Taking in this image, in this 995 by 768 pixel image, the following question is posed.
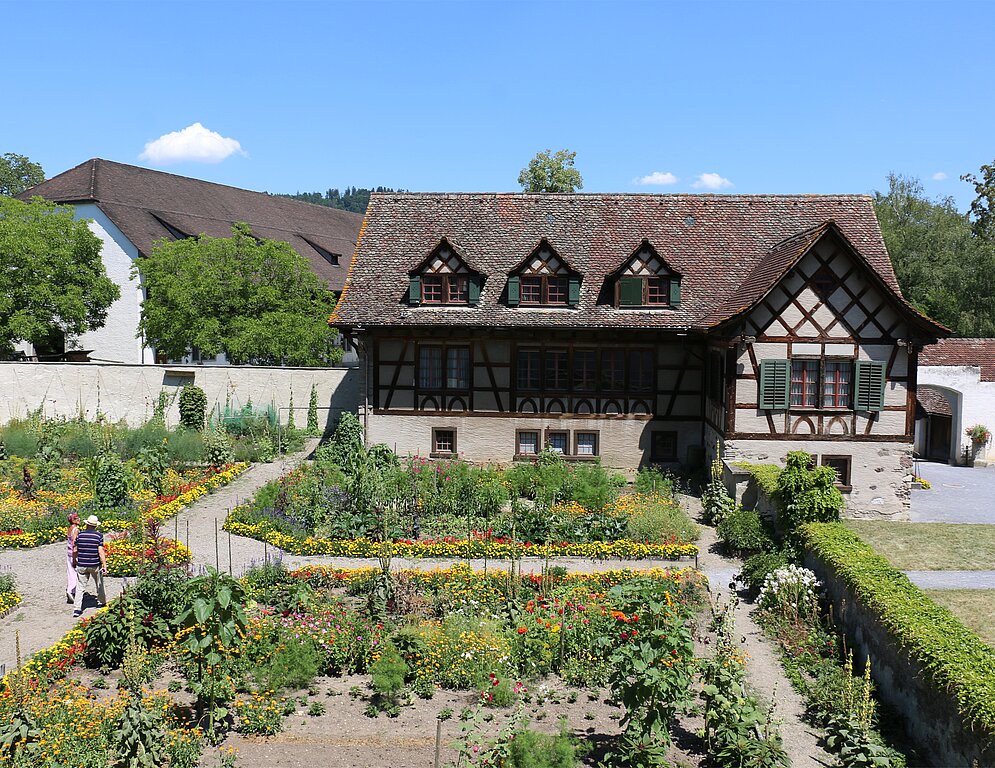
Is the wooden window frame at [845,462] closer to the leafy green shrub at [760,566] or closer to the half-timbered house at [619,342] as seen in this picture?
the half-timbered house at [619,342]

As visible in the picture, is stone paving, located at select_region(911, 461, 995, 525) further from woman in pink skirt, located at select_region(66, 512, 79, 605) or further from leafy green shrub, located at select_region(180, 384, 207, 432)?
leafy green shrub, located at select_region(180, 384, 207, 432)

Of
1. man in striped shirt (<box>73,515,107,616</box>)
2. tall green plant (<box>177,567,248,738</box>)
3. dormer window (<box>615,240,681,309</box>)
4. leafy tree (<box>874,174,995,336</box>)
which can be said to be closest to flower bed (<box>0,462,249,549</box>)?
man in striped shirt (<box>73,515,107,616</box>)

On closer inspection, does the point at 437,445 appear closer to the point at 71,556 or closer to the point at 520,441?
the point at 520,441

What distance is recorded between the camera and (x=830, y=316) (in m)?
22.2

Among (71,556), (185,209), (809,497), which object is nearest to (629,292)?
(809,497)

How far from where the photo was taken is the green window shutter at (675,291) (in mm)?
25203

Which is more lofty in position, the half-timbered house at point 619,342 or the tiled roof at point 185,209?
the tiled roof at point 185,209

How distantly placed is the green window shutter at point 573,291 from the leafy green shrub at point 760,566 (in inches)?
435

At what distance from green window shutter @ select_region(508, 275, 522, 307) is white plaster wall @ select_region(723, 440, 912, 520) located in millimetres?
7757

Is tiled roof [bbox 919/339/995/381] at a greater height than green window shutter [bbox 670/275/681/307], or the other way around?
green window shutter [bbox 670/275/681/307]

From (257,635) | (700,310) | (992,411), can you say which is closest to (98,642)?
(257,635)

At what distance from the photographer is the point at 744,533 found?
60.2 feet

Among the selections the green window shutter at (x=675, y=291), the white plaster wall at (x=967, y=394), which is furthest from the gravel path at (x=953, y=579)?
the white plaster wall at (x=967, y=394)

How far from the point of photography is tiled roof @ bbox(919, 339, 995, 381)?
31.1 meters
